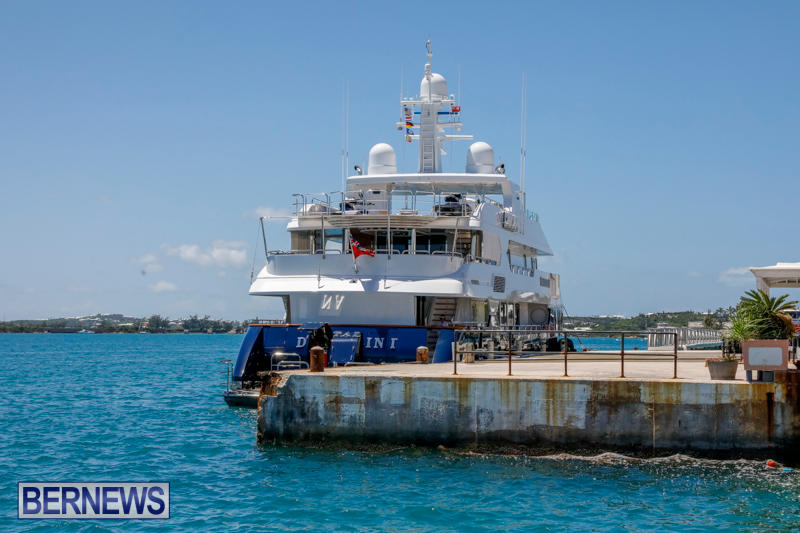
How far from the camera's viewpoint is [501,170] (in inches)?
1310

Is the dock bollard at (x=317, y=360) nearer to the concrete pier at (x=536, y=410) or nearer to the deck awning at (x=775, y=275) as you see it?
the concrete pier at (x=536, y=410)

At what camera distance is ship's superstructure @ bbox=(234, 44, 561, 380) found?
25.4 m

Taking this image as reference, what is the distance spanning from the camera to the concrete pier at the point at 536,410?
16.2m

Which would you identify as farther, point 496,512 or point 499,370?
→ point 499,370

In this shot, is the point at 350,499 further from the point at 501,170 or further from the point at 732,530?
the point at 501,170

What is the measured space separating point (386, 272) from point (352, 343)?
269cm

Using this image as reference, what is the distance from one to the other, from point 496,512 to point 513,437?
3.46 meters

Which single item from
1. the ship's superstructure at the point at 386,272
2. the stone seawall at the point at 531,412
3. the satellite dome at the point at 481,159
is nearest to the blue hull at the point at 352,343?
the ship's superstructure at the point at 386,272

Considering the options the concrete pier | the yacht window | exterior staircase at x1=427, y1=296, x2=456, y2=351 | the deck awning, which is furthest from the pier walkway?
the yacht window

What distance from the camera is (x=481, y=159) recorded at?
3409 centimetres

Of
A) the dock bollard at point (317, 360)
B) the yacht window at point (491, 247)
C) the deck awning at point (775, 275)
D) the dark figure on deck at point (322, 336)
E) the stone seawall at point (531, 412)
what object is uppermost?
the yacht window at point (491, 247)

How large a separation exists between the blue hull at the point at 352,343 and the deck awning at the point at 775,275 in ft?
32.0

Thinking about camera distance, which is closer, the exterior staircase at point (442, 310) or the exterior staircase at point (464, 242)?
the exterior staircase at point (442, 310)

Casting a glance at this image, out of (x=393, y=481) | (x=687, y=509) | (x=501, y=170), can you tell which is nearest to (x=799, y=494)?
(x=687, y=509)
